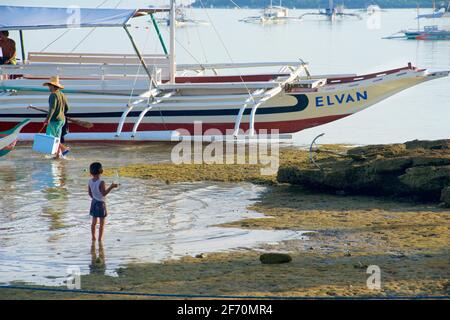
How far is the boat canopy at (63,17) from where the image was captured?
68.0 ft

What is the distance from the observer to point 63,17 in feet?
69.2

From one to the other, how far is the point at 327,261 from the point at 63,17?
39.5 feet

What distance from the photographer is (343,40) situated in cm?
7488

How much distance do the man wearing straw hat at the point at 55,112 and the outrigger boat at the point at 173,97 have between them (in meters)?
1.48

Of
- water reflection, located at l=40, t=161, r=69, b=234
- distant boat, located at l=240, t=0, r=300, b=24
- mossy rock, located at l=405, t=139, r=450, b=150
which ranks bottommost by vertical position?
distant boat, located at l=240, t=0, r=300, b=24

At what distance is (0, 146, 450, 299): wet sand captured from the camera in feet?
31.6

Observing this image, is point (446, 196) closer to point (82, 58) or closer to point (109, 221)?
point (109, 221)

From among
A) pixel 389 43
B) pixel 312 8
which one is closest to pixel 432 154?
pixel 389 43

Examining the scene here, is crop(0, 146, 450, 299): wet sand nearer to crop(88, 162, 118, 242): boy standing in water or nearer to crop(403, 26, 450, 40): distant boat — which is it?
crop(88, 162, 118, 242): boy standing in water

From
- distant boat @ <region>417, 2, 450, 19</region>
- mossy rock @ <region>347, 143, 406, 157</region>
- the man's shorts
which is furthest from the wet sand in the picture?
distant boat @ <region>417, 2, 450, 19</region>

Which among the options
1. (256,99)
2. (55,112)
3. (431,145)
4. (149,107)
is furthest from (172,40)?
(431,145)

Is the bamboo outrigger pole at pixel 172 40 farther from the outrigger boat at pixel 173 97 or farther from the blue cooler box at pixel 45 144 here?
the blue cooler box at pixel 45 144

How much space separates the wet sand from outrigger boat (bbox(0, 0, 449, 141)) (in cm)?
690
